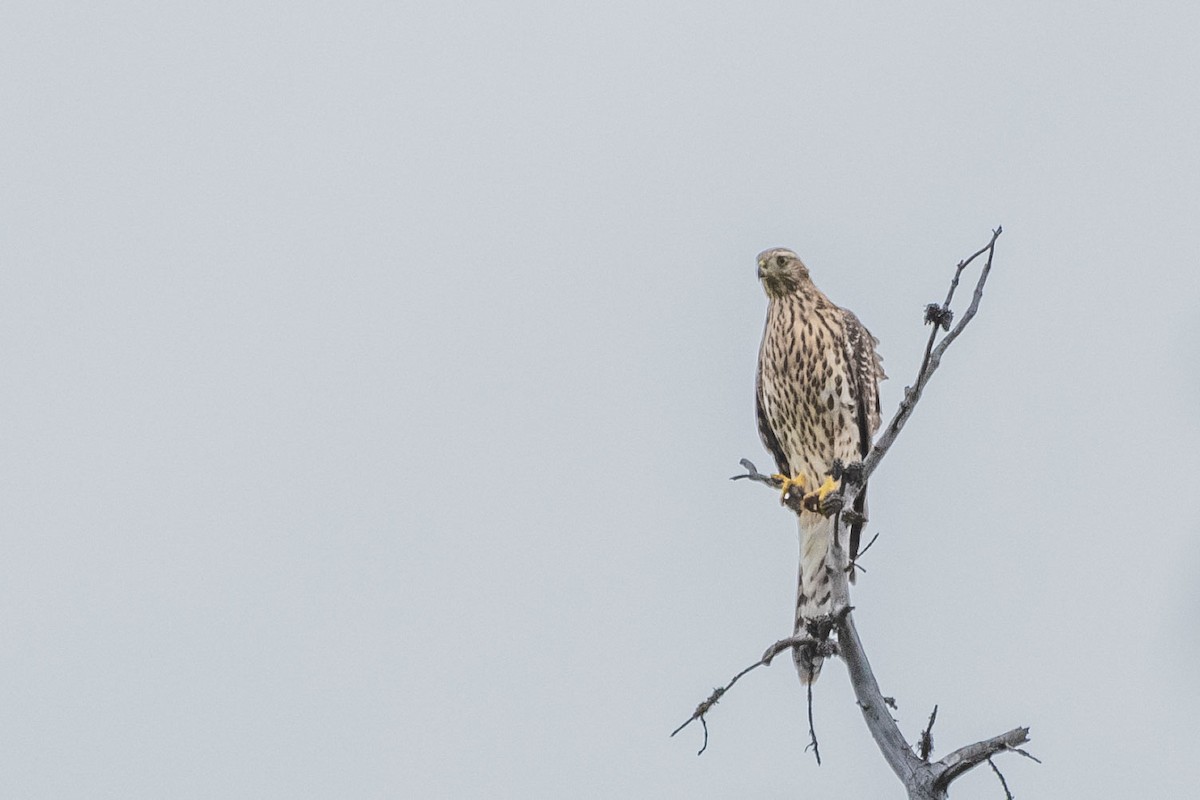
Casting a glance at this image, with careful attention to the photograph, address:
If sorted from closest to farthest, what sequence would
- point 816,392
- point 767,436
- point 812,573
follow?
point 812,573
point 816,392
point 767,436

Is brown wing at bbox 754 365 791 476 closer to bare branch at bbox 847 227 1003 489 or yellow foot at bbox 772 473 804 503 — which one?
yellow foot at bbox 772 473 804 503

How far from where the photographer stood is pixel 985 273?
5.02 meters

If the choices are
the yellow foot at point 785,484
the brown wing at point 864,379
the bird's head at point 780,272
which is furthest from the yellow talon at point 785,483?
the bird's head at point 780,272

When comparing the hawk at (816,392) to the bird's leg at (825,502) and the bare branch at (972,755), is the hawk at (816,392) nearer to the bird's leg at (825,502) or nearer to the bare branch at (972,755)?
the bird's leg at (825,502)

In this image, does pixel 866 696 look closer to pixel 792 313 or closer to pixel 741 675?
pixel 741 675

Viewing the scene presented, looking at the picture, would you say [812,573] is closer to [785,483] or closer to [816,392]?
[816,392]

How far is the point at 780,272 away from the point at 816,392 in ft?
2.70

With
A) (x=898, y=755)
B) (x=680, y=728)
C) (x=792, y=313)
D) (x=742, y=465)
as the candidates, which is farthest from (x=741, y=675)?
(x=792, y=313)

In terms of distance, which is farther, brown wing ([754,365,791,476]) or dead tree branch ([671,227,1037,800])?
brown wing ([754,365,791,476])

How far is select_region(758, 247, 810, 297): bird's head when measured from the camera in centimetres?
892

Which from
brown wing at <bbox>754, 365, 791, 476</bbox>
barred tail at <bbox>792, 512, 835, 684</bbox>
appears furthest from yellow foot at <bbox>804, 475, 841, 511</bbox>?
brown wing at <bbox>754, 365, 791, 476</bbox>

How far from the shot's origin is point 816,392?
8453 mm

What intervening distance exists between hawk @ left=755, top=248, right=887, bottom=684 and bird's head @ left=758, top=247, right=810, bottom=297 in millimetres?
86

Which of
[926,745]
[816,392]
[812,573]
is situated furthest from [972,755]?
[816,392]
